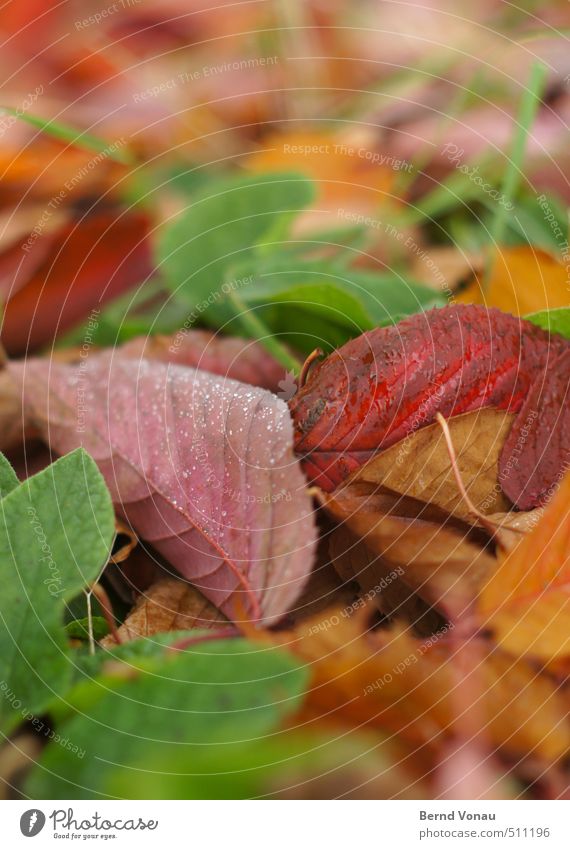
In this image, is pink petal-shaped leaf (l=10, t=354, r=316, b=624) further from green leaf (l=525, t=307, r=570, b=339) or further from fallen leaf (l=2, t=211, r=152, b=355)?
fallen leaf (l=2, t=211, r=152, b=355)

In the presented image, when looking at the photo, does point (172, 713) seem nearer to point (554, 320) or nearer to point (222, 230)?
point (554, 320)

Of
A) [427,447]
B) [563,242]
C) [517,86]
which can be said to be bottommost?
[427,447]

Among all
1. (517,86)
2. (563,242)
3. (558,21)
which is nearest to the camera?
(563,242)

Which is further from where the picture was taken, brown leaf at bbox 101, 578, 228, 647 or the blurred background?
the blurred background

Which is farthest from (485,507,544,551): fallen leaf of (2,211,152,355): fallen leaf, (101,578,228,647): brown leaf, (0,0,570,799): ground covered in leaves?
(2,211,152,355): fallen leaf

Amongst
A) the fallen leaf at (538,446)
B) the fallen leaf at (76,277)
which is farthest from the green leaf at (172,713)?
the fallen leaf at (76,277)
